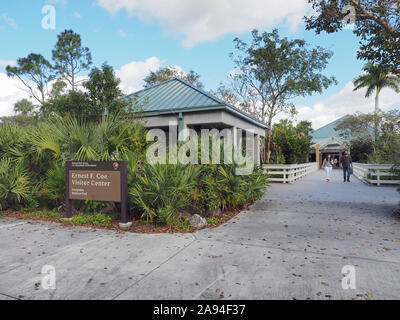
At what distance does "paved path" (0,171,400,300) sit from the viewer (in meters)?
3.35

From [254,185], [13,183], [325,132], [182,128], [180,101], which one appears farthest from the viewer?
[325,132]

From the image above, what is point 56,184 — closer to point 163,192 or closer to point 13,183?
point 13,183

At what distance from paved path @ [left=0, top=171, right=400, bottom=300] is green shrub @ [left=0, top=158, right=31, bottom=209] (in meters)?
1.28

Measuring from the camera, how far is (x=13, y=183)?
7.86 meters

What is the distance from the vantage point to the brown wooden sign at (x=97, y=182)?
248 inches

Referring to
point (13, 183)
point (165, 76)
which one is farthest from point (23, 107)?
point (13, 183)

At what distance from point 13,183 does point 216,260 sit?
6490 mm

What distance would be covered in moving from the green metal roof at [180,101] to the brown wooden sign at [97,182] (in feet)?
17.8

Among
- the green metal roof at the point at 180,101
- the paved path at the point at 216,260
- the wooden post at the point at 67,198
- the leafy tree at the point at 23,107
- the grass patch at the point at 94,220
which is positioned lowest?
the paved path at the point at 216,260

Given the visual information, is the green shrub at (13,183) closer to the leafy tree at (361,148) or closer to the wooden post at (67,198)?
the wooden post at (67,198)

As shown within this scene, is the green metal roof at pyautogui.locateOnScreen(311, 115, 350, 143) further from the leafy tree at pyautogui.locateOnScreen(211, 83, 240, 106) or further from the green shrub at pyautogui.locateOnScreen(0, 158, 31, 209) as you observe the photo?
the green shrub at pyautogui.locateOnScreen(0, 158, 31, 209)

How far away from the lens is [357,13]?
23.4 feet

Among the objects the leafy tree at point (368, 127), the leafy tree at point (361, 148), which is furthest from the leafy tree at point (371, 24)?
the leafy tree at point (361, 148)

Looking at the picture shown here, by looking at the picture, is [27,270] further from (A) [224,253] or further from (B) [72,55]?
(B) [72,55]
